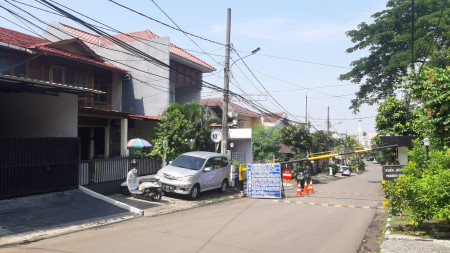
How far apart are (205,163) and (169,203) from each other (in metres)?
2.70

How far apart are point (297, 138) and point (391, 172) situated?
57.5 feet

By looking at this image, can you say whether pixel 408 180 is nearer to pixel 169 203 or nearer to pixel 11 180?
pixel 169 203

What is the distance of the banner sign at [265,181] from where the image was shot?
17.1 metres

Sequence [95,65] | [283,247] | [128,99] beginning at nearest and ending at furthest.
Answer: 1. [283,247]
2. [95,65]
3. [128,99]

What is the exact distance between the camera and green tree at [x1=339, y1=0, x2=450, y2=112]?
26686mm

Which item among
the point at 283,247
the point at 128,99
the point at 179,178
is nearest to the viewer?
the point at 283,247

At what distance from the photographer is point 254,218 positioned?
11.6 meters

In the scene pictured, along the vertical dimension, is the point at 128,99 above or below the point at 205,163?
above

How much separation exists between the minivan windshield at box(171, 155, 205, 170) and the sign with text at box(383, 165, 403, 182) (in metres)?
8.01

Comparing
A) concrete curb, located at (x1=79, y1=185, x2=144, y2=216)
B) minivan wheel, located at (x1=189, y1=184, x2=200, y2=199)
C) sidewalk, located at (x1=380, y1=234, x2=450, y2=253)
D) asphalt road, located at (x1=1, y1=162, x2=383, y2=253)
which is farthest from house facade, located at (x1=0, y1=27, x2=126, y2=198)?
sidewalk, located at (x1=380, y1=234, x2=450, y2=253)

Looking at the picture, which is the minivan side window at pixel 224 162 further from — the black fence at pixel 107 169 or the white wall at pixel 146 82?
the white wall at pixel 146 82

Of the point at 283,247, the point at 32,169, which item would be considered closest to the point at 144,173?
the point at 32,169

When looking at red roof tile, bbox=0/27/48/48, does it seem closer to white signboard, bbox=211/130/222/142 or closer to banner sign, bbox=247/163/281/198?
white signboard, bbox=211/130/222/142

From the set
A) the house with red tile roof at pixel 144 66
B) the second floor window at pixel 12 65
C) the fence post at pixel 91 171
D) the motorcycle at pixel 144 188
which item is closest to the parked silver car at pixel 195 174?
the motorcycle at pixel 144 188
